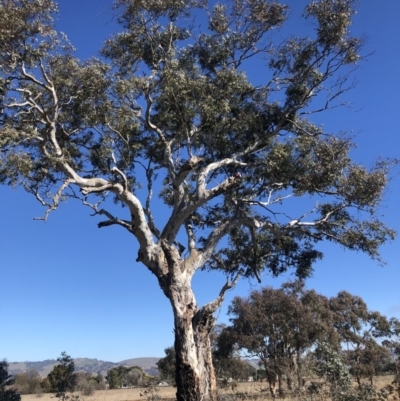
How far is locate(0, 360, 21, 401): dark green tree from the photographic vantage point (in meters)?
17.6

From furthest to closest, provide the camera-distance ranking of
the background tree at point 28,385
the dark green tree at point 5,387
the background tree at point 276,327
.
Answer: the background tree at point 28,385
the background tree at point 276,327
the dark green tree at point 5,387

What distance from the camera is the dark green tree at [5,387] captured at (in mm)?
17617

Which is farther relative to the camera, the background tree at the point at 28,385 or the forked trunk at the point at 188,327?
the background tree at the point at 28,385

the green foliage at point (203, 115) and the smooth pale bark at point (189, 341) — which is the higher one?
the green foliage at point (203, 115)

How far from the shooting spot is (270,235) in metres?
17.0

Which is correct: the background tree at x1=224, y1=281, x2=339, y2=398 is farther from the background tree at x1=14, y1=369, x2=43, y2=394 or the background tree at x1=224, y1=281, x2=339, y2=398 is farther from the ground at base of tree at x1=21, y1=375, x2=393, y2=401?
the background tree at x1=14, y1=369, x2=43, y2=394

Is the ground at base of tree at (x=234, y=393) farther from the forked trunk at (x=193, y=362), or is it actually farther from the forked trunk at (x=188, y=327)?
the forked trunk at (x=188, y=327)

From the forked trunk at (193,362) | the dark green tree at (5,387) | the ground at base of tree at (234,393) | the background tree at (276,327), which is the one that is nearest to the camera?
the forked trunk at (193,362)

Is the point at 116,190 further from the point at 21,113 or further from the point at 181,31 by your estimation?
the point at 181,31

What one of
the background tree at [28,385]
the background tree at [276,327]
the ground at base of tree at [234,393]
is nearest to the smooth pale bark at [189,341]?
the ground at base of tree at [234,393]

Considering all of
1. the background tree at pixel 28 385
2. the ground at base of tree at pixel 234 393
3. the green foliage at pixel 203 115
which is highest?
the green foliage at pixel 203 115

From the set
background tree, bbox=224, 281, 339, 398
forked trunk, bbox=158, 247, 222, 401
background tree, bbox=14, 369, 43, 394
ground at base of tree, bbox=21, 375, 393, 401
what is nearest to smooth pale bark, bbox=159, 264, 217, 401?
forked trunk, bbox=158, 247, 222, 401

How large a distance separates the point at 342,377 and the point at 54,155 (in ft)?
29.3

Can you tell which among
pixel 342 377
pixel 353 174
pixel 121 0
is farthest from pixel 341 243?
pixel 121 0
